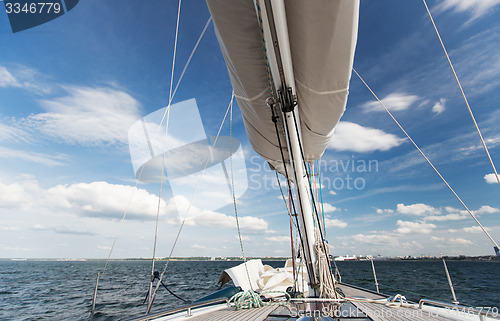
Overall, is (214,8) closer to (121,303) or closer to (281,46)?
(281,46)

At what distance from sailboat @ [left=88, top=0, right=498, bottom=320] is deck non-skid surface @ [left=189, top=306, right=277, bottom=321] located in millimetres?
16

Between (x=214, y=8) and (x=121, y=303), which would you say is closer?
(x=214, y=8)

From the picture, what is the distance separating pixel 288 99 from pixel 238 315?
332 cm

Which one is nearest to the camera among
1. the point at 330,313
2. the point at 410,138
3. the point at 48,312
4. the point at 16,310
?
the point at 330,313

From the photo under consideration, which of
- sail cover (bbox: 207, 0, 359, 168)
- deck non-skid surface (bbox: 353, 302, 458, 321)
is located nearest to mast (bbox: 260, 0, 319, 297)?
sail cover (bbox: 207, 0, 359, 168)

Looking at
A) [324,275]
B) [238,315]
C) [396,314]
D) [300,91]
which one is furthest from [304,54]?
[238,315]

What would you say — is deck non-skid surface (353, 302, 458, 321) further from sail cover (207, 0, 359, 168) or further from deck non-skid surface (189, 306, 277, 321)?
sail cover (207, 0, 359, 168)

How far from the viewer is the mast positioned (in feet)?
8.74

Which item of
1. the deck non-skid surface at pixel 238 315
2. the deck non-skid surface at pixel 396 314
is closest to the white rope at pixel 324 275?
the deck non-skid surface at pixel 396 314

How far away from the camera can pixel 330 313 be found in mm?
3260

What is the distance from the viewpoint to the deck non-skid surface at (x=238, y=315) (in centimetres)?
329

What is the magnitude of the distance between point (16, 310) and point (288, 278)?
16147 mm

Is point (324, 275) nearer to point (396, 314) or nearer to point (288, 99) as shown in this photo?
point (396, 314)

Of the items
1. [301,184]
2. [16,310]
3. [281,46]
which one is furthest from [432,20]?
[16,310]
